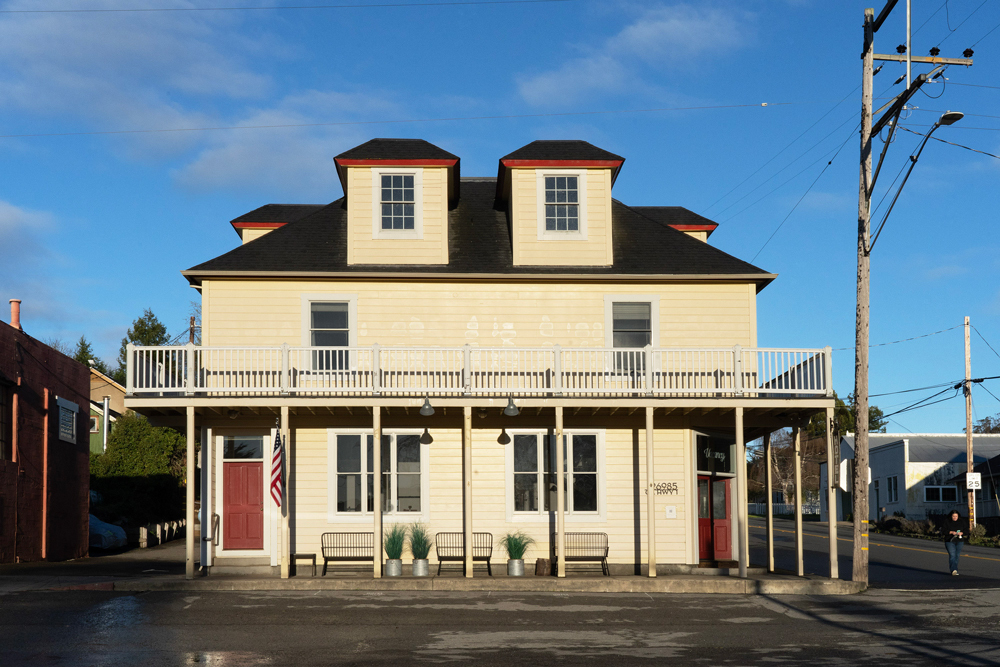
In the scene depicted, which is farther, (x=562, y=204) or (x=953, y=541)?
(x=953, y=541)

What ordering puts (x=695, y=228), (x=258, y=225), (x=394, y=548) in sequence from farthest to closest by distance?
1. (x=695, y=228)
2. (x=258, y=225)
3. (x=394, y=548)

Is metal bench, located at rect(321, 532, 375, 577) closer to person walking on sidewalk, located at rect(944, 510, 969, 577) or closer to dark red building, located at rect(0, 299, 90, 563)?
dark red building, located at rect(0, 299, 90, 563)

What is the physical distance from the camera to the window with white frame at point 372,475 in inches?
808

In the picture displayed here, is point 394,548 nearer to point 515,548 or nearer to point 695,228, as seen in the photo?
point 515,548

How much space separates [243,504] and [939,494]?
41894 millimetres

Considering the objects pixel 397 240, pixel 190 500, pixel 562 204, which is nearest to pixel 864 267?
pixel 562 204

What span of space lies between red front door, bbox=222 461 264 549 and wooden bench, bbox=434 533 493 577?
3713 mm

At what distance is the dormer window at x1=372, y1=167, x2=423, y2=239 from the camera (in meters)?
21.7

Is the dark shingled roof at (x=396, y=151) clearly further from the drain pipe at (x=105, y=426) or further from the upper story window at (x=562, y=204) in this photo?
the drain pipe at (x=105, y=426)

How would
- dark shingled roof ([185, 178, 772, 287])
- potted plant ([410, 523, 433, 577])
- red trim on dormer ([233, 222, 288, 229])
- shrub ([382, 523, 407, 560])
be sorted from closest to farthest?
1. potted plant ([410, 523, 433, 577])
2. shrub ([382, 523, 407, 560])
3. dark shingled roof ([185, 178, 772, 287])
4. red trim on dormer ([233, 222, 288, 229])

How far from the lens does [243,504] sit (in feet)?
67.3

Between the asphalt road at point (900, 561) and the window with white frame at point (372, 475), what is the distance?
8.83 m

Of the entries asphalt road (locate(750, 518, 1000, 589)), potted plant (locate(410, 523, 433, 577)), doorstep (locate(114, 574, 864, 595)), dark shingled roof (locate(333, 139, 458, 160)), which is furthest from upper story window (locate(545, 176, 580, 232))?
asphalt road (locate(750, 518, 1000, 589))

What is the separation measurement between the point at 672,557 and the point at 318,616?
8.55m
